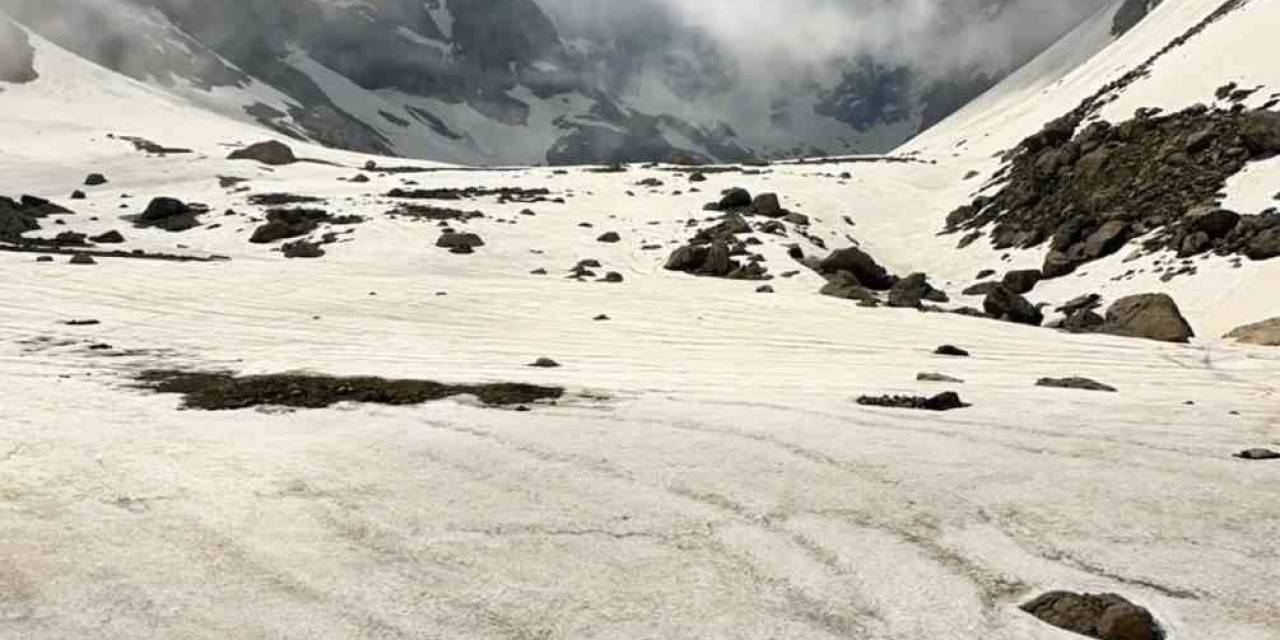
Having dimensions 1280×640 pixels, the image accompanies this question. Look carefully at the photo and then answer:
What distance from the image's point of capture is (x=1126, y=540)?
227 inches

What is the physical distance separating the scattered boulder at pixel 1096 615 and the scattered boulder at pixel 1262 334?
1412cm

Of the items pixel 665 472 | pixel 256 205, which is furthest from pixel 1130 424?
pixel 256 205

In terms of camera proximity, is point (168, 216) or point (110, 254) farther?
point (168, 216)

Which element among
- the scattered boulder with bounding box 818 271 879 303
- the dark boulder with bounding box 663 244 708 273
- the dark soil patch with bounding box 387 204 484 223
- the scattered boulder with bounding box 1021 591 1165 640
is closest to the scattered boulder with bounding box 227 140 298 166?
the dark soil patch with bounding box 387 204 484 223

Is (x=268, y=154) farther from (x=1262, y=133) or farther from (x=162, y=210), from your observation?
(x=1262, y=133)

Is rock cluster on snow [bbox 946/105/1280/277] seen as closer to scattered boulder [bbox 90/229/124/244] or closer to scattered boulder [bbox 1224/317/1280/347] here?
scattered boulder [bbox 1224/317/1280/347]

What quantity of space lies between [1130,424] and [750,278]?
21.3 meters

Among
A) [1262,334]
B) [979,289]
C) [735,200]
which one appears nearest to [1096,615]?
[1262,334]

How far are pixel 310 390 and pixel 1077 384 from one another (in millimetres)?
8753

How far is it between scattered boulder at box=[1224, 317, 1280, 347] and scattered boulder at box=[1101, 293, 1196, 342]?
916mm

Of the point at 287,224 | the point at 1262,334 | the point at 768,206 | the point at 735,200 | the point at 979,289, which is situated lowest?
the point at 1262,334

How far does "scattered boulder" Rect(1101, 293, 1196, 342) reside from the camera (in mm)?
18109

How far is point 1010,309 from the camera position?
935 inches

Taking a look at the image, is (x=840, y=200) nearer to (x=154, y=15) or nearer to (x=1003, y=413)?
(x=1003, y=413)
